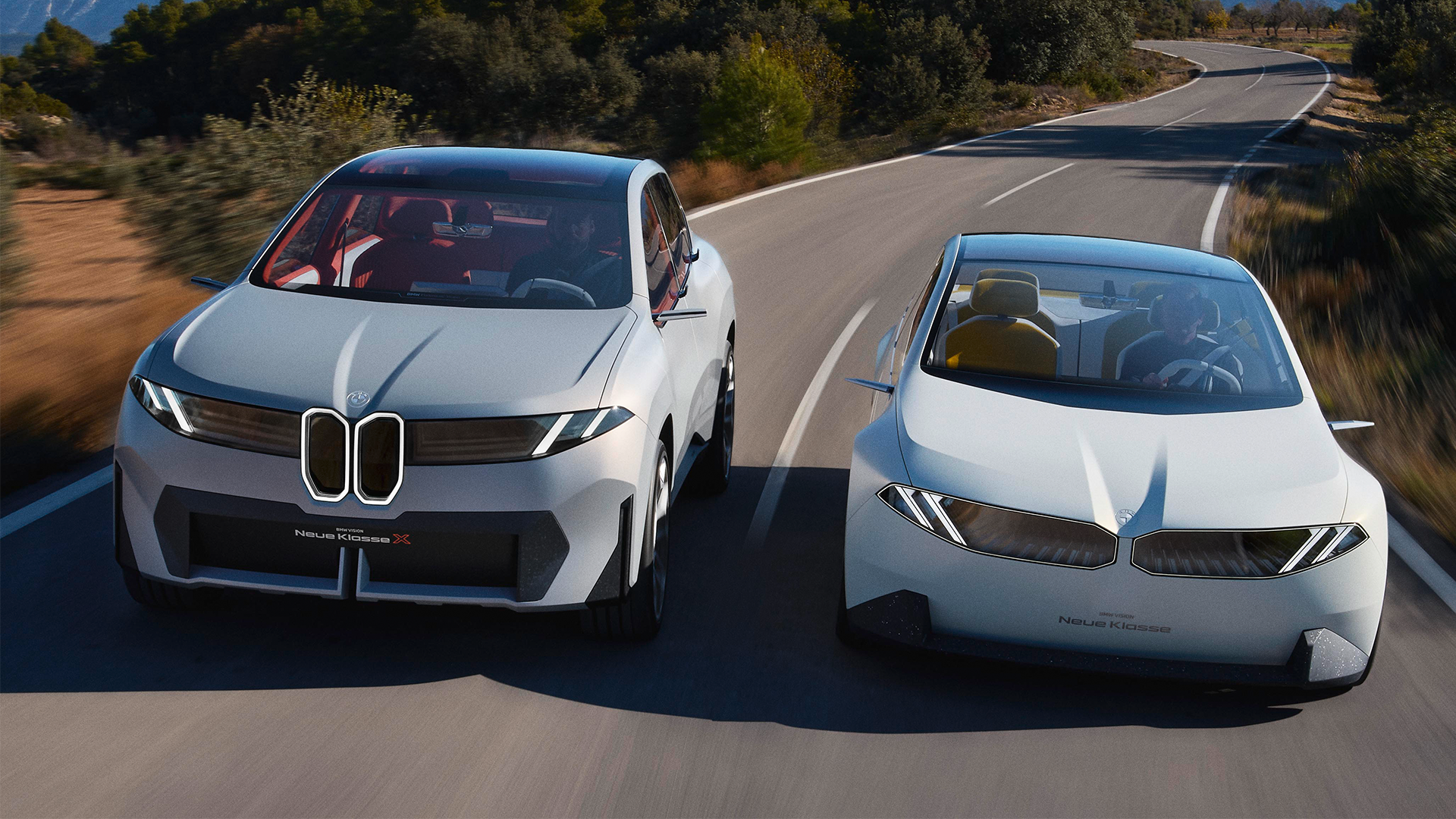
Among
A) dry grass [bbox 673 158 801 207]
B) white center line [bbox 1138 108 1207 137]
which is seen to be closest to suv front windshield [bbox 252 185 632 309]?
dry grass [bbox 673 158 801 207]

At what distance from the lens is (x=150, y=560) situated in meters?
3.84

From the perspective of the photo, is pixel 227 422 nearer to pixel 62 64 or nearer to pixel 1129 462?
pixel 1129 462

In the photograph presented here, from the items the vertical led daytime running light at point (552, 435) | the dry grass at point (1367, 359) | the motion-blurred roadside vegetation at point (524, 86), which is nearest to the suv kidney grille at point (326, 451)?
the vertical led daytime running light at point (552, 435)

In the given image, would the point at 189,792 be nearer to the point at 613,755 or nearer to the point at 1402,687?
the point at 613,755

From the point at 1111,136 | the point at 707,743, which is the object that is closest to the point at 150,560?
the point at 707,743

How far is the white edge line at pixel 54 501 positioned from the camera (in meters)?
5.21

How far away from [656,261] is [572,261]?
0.44 metres

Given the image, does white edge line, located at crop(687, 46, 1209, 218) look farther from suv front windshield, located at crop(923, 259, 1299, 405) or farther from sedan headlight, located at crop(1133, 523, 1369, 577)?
sedan headlight, located at crop(1133, 523, 1369, 577)

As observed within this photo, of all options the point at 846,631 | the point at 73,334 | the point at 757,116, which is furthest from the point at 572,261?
the point at 757,116

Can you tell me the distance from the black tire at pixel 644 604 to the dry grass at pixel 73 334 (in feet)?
10.9

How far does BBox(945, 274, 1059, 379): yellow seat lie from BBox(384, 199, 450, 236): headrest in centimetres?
235

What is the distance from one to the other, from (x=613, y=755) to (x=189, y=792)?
1.21m

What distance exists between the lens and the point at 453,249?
5.29 metres

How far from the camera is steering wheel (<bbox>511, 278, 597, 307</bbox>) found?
4.89m
